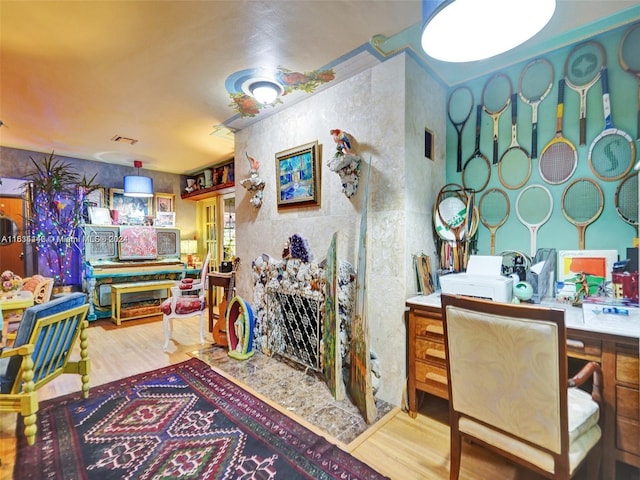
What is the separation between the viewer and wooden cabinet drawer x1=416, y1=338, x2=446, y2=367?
1870 mm

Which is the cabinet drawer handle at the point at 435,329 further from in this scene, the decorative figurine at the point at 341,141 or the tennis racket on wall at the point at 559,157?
the decorative figurine at the point at 341,141

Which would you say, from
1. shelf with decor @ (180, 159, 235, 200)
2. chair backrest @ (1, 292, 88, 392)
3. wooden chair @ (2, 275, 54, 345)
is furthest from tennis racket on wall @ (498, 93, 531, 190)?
wooden chair @ (2, 275, 54, 345)

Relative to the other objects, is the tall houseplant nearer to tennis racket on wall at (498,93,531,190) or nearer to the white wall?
the white wall

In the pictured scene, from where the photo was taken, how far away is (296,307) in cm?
274

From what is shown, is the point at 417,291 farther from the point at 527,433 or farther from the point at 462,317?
the point at 527,433

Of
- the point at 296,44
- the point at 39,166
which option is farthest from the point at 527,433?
the point at 39,166

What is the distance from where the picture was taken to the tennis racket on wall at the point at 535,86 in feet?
6.77

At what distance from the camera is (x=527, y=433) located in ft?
3.81

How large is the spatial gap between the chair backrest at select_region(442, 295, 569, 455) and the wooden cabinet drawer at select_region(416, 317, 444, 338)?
53 centimetres

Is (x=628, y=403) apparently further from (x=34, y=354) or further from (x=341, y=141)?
(x=34, y=354)

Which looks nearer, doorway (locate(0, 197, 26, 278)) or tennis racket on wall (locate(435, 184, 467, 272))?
tennis racket on wall (locate(435, 184, 467, 272))

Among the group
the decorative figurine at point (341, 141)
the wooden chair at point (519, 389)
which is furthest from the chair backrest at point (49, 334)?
the wooden chair at point (519, 389)

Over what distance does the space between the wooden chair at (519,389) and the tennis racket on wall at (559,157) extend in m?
1.28

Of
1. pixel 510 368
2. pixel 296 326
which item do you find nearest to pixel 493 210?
pixel 510 368
